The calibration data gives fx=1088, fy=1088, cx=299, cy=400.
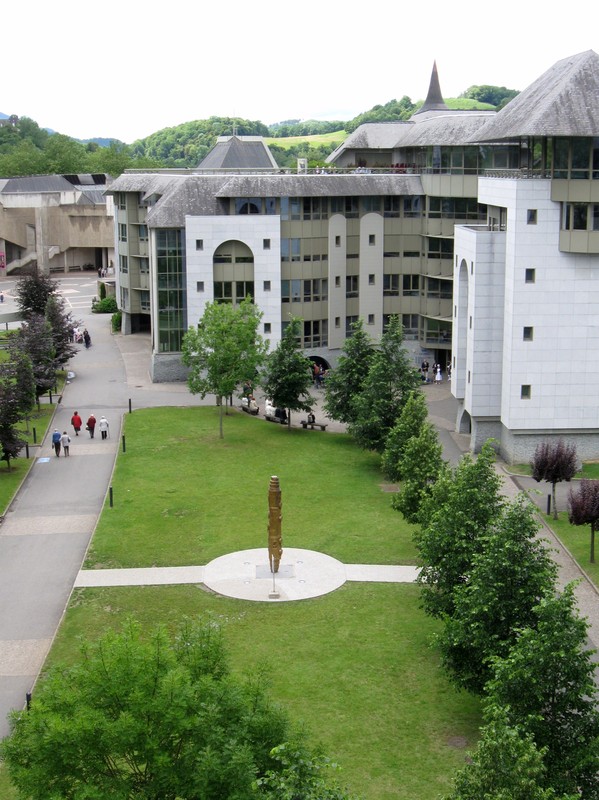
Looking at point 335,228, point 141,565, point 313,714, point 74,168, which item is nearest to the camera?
point 313,714

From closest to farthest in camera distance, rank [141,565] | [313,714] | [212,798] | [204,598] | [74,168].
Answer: [212,798]
[313,714]
[204,598]
[141,565]
[74,168]

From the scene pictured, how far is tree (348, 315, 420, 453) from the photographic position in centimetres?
5106

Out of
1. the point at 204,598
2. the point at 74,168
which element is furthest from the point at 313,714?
the point at 74,168

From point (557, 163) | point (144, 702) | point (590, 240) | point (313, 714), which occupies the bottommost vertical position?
point (313, 714)

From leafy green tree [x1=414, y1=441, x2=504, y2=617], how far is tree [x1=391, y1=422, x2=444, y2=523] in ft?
21.8

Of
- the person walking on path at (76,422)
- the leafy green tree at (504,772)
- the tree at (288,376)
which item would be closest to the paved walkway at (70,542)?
the person walking on path at (76,422)

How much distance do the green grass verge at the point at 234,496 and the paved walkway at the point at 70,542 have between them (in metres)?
1.00

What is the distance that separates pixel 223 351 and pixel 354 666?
29070 mm

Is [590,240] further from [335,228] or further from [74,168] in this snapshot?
[74,168]

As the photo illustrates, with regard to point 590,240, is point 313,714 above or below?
below

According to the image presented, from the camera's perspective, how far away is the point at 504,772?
59.4 ft

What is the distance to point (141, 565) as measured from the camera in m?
38.1

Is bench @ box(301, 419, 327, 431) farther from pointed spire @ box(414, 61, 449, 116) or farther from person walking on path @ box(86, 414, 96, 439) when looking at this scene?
pointed spire @ box(414, 61, 449, 116)

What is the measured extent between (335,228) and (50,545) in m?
36.8
